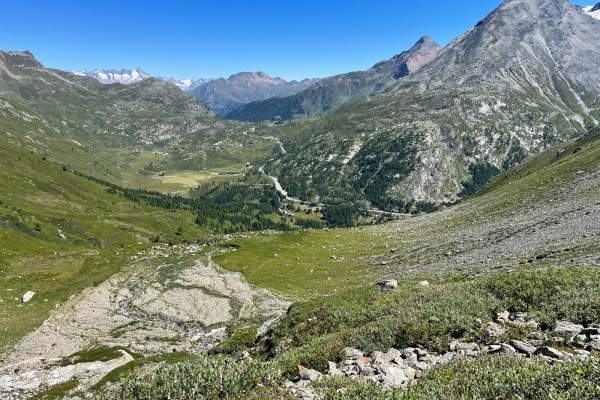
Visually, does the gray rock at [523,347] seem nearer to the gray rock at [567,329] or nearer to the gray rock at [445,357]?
the gray rock at [567,329]

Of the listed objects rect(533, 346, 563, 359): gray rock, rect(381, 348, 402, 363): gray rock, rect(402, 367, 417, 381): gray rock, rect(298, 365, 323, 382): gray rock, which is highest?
rect(533, 346, 563, 359): gray rock

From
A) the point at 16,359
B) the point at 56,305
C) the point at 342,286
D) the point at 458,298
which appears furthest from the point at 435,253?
the point at 56,305

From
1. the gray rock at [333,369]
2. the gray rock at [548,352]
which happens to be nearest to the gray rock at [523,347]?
the gray rock at [548,352]

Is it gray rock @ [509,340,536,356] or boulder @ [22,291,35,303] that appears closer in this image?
gray rock @ [509,340,536,356]

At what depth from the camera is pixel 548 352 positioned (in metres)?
14.9

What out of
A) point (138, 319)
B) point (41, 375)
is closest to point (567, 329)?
point (41, 375)

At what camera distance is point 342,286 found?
77000mm

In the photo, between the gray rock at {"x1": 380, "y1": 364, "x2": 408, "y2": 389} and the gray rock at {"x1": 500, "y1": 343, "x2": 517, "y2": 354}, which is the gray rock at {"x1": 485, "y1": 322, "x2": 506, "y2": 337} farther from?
the gray rock at {"x1": 380, "y1": 364, "x2": 408, "y2": 389}

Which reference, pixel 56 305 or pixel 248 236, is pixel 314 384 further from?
pixel 248 236

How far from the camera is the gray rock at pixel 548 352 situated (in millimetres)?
14645

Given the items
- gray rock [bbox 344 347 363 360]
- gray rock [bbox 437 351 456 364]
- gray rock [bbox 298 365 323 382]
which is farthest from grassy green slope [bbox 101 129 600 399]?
gray rock [bbox 437 351 456 364]

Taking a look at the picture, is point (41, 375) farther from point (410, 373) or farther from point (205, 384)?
point (410, 373)

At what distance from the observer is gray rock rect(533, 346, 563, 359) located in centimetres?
1464

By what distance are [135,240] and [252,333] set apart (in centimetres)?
14042
